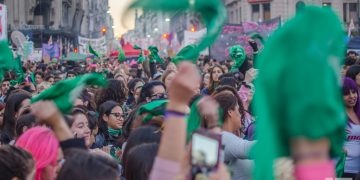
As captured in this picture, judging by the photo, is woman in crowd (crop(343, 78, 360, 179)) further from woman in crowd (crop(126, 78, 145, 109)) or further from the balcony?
the balcony

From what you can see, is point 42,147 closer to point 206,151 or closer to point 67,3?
point 206,151

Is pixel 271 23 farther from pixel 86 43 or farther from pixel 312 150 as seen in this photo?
pixel 312 150

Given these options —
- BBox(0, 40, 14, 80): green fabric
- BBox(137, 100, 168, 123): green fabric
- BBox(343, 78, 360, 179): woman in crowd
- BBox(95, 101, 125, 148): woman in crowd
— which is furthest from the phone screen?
BBox(95, 101, 125, 148): woman in crowd

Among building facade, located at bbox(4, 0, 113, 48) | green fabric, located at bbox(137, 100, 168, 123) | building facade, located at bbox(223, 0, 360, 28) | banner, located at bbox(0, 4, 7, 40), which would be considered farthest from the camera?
building facade, located at bbox(223, 0, 360, 28)

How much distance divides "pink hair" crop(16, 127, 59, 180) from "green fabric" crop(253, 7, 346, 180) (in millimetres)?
1855

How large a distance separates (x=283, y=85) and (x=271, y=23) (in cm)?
2392

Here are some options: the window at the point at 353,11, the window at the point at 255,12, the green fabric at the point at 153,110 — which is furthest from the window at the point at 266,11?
the green fabric at the point at 153,110

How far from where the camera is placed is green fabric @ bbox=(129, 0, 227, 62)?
89.2 inches

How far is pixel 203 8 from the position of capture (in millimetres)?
2369

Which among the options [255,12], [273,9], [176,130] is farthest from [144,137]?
[255,12]

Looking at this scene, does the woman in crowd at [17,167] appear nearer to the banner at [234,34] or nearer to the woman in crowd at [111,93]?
the woman in crowd at [111,93]

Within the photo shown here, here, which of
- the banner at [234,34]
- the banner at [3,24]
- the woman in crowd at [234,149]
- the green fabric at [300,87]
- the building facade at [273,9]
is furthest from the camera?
the building facade at [273,9]

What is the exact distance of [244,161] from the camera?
201 inches

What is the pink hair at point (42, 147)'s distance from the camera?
3744mm
